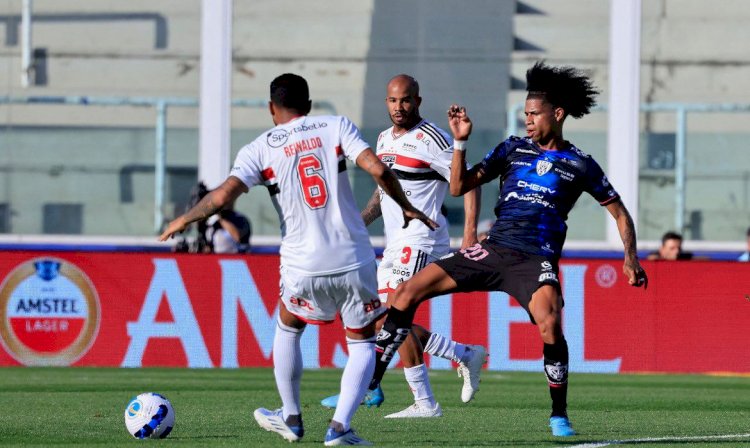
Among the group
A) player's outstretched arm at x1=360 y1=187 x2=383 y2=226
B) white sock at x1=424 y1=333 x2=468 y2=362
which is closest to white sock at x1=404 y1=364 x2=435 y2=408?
white sock at x1=424 y1=333 x2=468 y2=362

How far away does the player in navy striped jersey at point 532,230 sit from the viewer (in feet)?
29.9

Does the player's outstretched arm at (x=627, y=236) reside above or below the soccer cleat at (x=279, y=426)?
above

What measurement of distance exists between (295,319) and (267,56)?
13238mm

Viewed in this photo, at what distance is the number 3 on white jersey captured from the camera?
791 cm

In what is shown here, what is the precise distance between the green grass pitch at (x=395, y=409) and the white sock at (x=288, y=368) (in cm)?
25

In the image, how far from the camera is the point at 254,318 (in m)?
16.2

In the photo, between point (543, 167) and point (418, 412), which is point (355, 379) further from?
point (418, 412)

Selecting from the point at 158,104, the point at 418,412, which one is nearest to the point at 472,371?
the point at 418,412

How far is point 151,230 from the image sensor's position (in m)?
20.8

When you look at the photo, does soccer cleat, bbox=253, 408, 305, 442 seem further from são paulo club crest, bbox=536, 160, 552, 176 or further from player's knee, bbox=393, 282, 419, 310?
são paulo club crest, bbox=536, 160, 552, 176

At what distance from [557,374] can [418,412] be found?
1.44 metres

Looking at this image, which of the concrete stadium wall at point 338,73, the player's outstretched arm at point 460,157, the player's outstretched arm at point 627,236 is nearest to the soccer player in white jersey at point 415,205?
the player's outstretched arm at point 460,157

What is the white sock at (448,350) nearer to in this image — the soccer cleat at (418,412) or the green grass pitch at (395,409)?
the green grass pitch at (395,409)

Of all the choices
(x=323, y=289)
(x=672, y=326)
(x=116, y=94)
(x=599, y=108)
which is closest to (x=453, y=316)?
(x=672, y=326)
